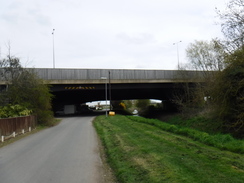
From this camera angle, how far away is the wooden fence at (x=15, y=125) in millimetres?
15865

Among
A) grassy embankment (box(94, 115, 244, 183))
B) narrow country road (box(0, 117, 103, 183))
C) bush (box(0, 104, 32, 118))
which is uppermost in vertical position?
bush (box(0, 104, 32, 118))

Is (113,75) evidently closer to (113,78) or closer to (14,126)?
(113,78)

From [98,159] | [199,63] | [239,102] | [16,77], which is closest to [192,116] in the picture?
[199,63]

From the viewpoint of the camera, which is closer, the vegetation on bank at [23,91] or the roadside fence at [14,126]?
the roadside fence at [14,126]

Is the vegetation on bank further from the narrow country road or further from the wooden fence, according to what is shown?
the narrow country road

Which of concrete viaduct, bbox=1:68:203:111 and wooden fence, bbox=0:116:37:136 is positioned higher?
concrete viaduct, bbox=1:68:203:111

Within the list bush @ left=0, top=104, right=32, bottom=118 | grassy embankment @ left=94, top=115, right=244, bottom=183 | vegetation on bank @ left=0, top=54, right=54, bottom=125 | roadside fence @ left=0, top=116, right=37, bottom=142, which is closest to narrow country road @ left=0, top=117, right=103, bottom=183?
grassy embankment @ left=94, top=115, right=244, bottom=183

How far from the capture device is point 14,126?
17.8 m

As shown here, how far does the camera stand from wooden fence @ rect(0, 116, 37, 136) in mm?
15865

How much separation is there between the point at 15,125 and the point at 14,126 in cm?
22

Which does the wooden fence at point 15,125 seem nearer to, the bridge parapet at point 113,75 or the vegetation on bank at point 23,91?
the vegetation on bank at point 23,91

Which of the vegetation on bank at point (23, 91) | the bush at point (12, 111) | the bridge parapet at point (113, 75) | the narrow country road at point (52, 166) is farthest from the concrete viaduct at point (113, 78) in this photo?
the narrow country road at point (52, 166)

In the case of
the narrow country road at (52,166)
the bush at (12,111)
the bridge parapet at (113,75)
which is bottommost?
the narrow country road at (52,166)

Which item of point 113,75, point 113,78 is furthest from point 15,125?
point 113,75
